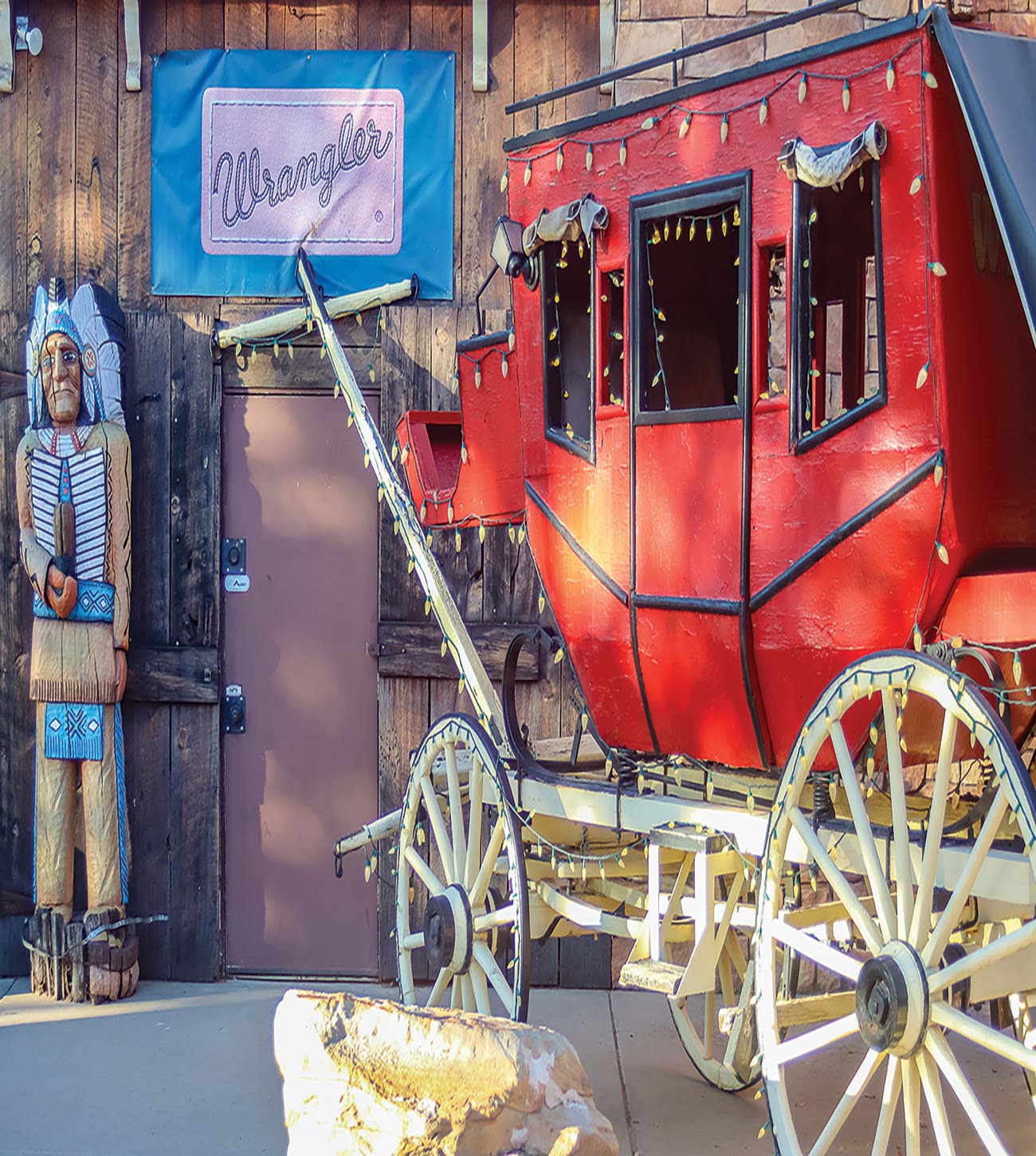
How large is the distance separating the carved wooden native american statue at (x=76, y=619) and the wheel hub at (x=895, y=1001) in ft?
10.6

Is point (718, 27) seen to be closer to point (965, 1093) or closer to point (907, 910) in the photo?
point (907, 910)

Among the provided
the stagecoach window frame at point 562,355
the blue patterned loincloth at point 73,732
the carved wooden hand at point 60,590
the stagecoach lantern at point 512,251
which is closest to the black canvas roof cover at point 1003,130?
the stagecoach window frame at point 562,355

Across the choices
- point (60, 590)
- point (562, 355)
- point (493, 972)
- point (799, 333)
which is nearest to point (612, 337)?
point (562, 355)

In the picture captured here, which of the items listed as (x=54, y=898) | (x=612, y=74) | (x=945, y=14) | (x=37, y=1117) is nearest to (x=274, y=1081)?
(x=37, y=1117)

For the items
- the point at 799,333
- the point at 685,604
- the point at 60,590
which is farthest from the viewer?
the point at 60,590

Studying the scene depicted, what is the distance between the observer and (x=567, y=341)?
400cm

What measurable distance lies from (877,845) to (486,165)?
3316 mm

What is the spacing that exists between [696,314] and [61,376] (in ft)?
7.98

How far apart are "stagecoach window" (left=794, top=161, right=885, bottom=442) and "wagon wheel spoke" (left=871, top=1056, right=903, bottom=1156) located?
134cm

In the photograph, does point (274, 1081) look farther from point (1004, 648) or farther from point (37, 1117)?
point (1004, 648)

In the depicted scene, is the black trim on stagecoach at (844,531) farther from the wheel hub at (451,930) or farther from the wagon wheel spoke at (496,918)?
the wheel hub at (451,930)

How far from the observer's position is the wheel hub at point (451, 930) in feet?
13.5

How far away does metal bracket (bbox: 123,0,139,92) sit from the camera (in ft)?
17.8

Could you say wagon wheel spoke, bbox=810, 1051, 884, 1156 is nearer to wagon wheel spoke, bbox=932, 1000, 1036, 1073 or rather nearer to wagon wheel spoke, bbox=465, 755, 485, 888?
wagon wheel spoke, bbox=932, 1000, 1036, 1073
